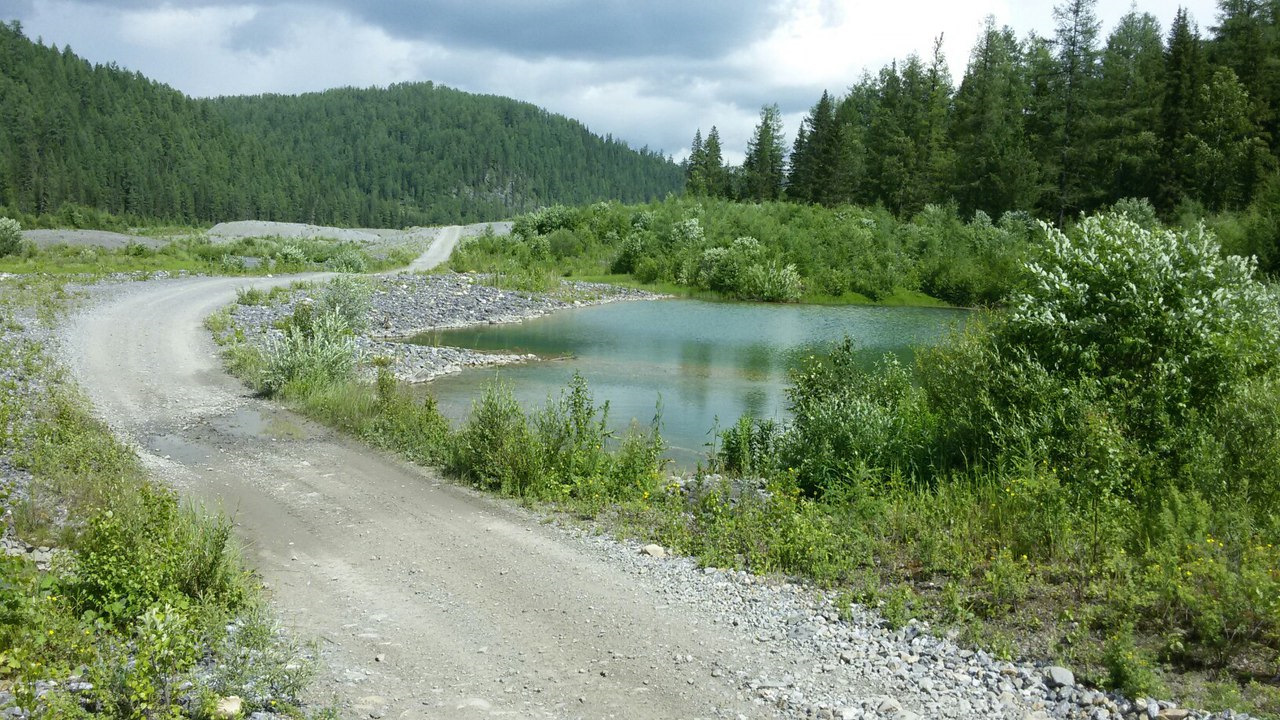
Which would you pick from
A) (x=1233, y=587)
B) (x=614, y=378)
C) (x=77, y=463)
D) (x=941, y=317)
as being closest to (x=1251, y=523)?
(x=1233, y=587)

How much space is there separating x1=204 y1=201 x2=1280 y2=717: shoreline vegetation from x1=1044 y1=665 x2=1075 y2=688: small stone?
152 millimetres

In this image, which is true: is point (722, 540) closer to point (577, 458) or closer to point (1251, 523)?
point (577, 458)

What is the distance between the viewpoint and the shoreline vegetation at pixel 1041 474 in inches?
267

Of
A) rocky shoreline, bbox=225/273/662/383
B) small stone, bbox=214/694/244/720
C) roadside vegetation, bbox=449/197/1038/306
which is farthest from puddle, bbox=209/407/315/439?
roadside vegetation, bbox=449/197/1038/306

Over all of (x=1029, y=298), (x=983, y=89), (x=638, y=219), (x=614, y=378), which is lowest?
(x=614, y=378)

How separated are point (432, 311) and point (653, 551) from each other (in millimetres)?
27097

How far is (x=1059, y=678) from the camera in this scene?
6234 mm

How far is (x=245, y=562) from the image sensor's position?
8.16 metres

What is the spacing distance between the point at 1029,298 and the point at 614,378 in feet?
44.6

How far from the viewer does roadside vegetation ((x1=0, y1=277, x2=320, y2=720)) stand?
5070 millimetres

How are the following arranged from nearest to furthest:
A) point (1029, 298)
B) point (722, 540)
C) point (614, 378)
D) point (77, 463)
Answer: point (722, 540) → point (77, 463) → point (1029, 298) → point (614, 378)

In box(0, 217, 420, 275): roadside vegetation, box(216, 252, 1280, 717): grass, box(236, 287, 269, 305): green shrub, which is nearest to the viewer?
box(216, 252, 1280, 717): grass

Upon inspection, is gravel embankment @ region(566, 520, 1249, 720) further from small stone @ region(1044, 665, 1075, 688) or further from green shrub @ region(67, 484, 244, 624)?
green shrub @ region(67, 484, 244, 624)

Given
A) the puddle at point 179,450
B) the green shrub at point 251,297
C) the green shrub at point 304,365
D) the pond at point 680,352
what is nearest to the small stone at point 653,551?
the pond at point 680,352
